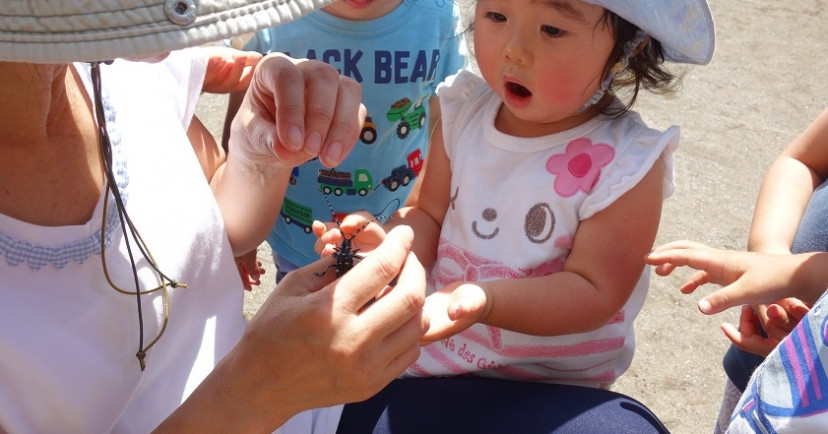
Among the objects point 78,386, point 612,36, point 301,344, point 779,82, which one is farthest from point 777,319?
point 779,82

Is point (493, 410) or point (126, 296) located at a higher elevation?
point (126, 296)

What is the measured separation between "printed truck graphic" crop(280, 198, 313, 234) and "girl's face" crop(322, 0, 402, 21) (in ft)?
1.60

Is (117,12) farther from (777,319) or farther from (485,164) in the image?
(777,319)

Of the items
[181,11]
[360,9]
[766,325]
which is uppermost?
[181,11]

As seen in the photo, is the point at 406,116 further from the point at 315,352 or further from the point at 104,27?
the point at 104,27

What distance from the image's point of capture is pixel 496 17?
1.46 meters

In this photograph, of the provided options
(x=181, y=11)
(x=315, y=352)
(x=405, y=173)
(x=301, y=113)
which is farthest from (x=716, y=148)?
(x=181, y=11)

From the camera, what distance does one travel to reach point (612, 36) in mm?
1428

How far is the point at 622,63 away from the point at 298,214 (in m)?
0.96

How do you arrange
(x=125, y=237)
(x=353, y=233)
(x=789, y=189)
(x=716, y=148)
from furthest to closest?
1. (x=716, y=148)
2. (x=789, y=189)
3. (x=353, y=233)
4. (x=125, y=237)

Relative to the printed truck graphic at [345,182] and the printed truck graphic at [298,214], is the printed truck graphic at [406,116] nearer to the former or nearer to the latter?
the printed truck graphic at [345,182]

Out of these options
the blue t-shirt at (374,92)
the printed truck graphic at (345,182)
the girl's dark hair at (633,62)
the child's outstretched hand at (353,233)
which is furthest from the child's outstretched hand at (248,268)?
the girl's dark hair at (633,62)

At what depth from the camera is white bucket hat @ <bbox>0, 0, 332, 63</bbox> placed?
2.51 ft

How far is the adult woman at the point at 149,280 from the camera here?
1.16 meters
